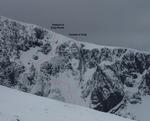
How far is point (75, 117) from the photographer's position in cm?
1953

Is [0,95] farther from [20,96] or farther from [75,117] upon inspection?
[75,117]

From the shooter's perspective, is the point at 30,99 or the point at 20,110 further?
the point at 30,99

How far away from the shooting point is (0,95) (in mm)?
22109

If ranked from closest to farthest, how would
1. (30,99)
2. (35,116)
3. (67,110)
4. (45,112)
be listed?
(35,116), (45,112), (67,110), (30,99)

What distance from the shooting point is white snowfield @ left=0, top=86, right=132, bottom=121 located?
718 inches

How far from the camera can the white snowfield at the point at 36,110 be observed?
18234 millimetres

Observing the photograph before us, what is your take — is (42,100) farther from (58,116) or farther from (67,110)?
Answer: (58,116)

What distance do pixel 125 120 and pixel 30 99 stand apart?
18.5ft

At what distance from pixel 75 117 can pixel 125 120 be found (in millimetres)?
3882

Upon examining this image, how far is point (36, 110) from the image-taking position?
65.4 feet

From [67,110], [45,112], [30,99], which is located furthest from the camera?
[30,99]

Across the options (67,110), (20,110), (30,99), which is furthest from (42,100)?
(20,110)

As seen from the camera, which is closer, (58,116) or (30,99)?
(58,116)

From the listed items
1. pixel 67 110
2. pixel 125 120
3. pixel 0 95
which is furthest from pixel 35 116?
pixel 125 120
